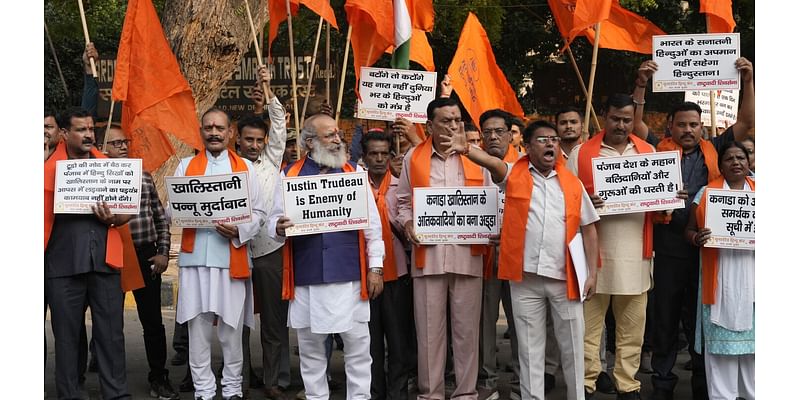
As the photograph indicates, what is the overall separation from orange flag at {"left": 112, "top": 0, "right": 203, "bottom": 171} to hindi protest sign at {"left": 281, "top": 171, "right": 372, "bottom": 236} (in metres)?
1.64

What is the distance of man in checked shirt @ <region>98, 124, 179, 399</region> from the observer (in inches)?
296

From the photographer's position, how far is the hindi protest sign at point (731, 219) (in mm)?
6551

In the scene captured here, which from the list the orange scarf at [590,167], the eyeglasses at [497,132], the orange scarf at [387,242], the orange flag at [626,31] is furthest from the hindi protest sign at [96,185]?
the orange flag at [626,31]

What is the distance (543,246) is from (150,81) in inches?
128

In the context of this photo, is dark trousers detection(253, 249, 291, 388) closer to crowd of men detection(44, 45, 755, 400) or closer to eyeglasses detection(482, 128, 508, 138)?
crowd of men detection(44, 45, 755, 400)

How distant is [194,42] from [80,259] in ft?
18.9

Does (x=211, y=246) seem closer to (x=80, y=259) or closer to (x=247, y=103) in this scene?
(x=80, y=259)

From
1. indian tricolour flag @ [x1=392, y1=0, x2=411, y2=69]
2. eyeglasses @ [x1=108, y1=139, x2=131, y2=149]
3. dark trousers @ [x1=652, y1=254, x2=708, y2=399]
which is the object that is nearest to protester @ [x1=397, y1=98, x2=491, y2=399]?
dark trousers @ [x1=652, y1=254, x2=708, y2=399]

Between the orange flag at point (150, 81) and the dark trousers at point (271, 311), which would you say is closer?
the dark trousers at point (271, 311)

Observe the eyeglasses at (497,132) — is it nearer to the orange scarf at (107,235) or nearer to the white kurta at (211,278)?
the white kurta at (211,278)

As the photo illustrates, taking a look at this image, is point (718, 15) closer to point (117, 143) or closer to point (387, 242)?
point (387, 242)

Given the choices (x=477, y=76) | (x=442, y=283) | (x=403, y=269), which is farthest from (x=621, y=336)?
(x=477, y=76)

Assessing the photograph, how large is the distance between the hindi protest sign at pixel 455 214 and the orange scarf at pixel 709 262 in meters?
1.31

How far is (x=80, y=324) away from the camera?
6793mm
